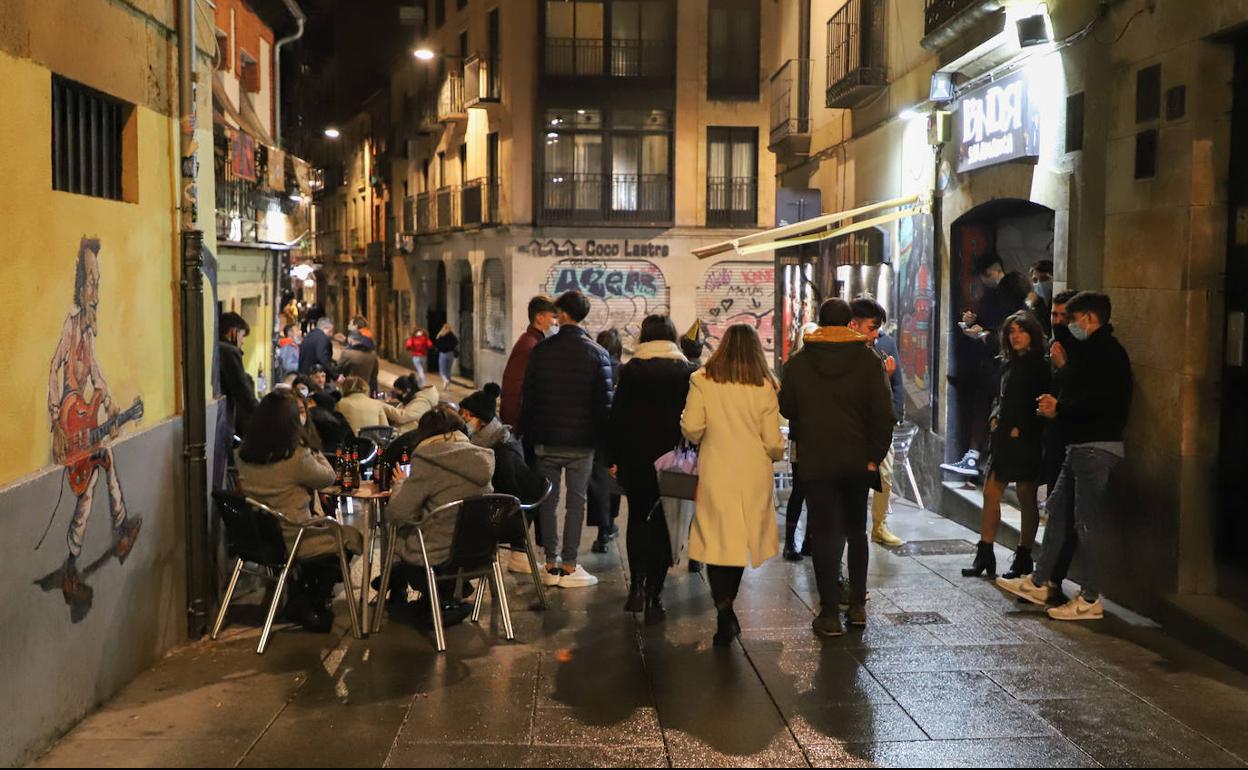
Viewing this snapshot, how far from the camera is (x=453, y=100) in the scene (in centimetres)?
3638

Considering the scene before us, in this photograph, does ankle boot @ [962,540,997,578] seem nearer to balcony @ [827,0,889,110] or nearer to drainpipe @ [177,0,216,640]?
drainpipe @ [177,0,216,640]

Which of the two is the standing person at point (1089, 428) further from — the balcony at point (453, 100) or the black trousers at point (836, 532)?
the balcony at point (453, 100)

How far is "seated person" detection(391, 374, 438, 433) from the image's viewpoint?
12.5 metres

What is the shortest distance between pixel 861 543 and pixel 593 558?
112 inches

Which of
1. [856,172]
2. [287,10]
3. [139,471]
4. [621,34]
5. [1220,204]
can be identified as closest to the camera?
[139,471]

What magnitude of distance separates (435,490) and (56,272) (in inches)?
96.7

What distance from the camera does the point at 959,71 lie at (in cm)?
1148

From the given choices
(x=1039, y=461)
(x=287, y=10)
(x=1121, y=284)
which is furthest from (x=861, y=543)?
(x=287, y=10)

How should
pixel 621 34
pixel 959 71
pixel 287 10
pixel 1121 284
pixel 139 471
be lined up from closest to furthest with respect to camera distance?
pixel 139 471
pixel 1121 284
pixel 959 71
pixel 287 10
pixel 621 34

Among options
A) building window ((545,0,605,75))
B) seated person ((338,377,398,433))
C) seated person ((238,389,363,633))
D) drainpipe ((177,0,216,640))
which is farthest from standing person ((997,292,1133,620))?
building window ((545,0,605,75))

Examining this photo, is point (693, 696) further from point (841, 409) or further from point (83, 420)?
point (83, 420)

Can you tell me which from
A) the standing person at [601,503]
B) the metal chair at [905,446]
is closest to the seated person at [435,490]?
the standing person at [601,503]

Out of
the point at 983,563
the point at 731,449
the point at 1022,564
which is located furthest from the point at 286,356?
the point at 731,449

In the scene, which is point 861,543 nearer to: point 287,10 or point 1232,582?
point 1232,582
